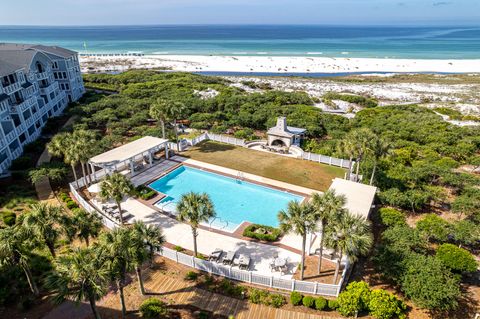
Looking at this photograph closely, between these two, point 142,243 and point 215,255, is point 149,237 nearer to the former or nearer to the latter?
point 142,243

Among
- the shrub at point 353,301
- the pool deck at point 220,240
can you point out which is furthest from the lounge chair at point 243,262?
the shrub at point 353,301

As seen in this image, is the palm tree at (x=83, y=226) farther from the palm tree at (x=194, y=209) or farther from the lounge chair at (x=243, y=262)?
the lounge chair at (x=243, y=262)

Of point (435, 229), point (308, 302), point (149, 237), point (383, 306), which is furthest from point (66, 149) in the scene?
point (435, 229)

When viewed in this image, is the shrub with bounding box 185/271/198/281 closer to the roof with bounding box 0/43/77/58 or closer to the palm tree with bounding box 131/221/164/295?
the palm tree with bounding box 131/221/164/295

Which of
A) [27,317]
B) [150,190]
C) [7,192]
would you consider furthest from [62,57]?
[27,317]

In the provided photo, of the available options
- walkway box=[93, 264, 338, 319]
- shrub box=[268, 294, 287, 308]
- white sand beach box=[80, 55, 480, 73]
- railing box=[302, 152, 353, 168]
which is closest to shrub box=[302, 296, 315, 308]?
walkway box=[93, 264, 338, 319]
